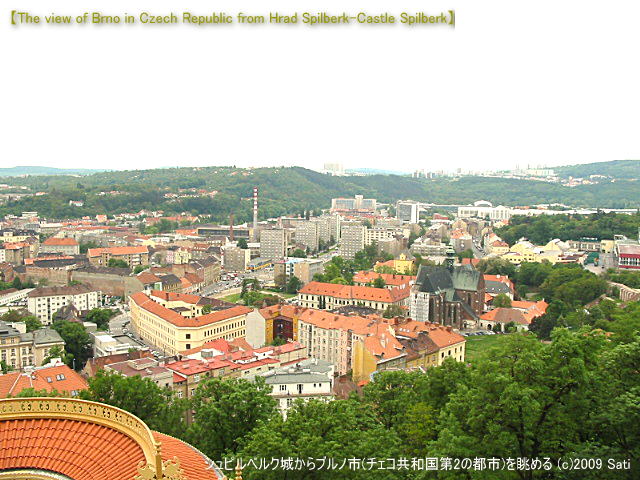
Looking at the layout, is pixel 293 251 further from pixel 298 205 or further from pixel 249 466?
pixel 249 466

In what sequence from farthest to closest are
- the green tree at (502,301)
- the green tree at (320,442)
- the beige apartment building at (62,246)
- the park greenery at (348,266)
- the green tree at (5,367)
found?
1. the beige apartment building at (62,246)
2. the park greenery at (348,266)
3. the green tree at (502,301)
4. the green tree at (5,367)
5. the green tree at (320,442)

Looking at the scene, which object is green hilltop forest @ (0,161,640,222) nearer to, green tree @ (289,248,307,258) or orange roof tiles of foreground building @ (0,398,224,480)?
green tree @ (289,248,307,258)

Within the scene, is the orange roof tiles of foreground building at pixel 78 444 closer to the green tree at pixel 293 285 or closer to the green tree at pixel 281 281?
the green tree at pixel 293 285

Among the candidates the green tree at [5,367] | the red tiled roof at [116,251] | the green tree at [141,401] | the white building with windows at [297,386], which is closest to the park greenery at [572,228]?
the red tiled roof at [116,251]

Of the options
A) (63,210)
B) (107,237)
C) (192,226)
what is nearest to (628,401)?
(107,237)

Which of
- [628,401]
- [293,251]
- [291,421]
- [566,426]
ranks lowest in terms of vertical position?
[293,251]

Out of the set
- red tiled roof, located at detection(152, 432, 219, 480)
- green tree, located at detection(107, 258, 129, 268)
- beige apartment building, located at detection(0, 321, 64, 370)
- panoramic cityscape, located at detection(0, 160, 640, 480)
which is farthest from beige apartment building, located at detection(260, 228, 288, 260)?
red tiled roof, located at detection(152, 432, 219, 480)
